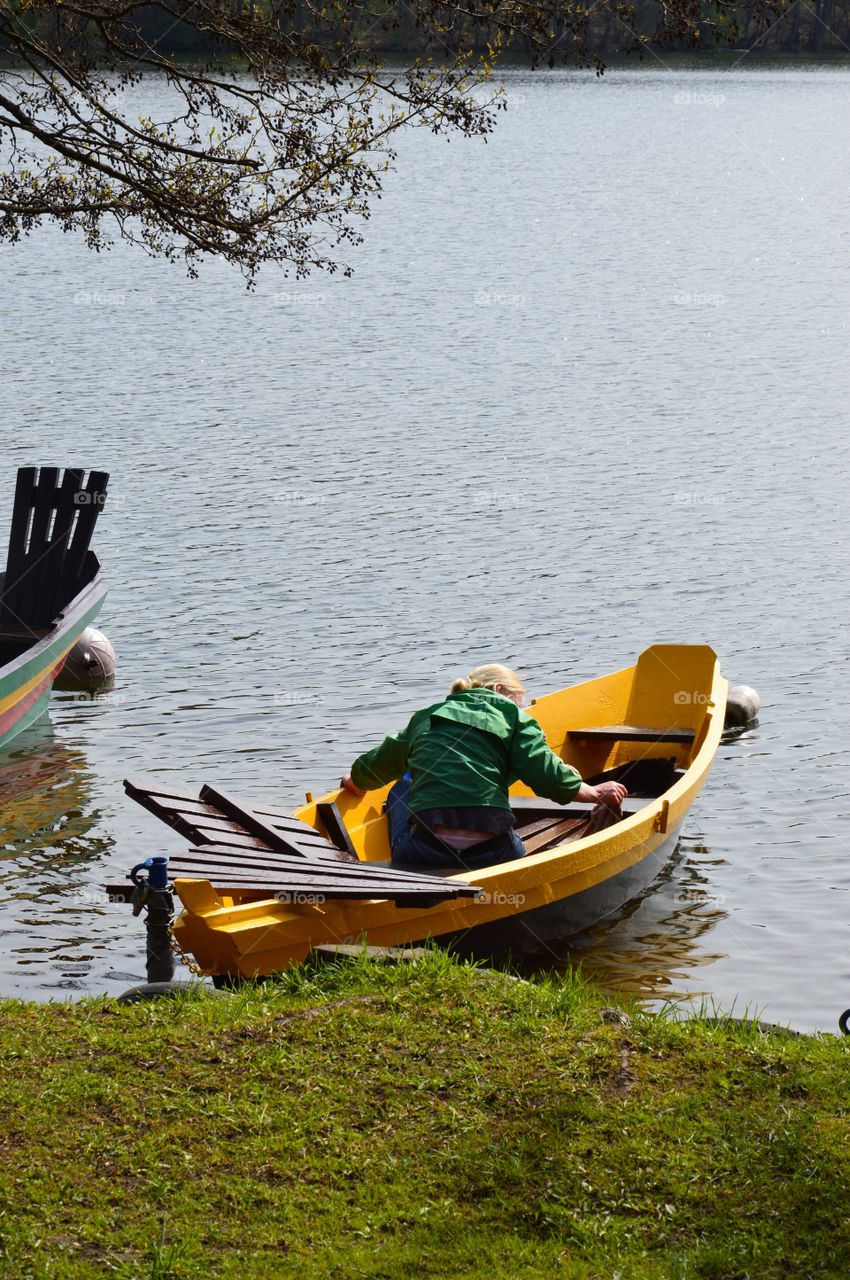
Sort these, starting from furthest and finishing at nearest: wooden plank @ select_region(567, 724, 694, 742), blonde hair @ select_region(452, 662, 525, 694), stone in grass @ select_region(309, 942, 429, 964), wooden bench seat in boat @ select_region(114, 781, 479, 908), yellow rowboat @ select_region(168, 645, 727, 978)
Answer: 1. wooden plank @ select_region(567, 724, 694, 742)
2. blonde hair @ select_region(452, 662, 525, 694)
3. yellow rowboat @ select_region(168, 645, 727, 978)
4. wooden bench seat in boat @ select_region(114, 781, 479, 908)
5. stone in grass @ select_region(309, 942, 429, 964)

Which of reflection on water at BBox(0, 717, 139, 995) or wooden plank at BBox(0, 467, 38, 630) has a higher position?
wooden plank at BBox(0, 467, 38, 630)

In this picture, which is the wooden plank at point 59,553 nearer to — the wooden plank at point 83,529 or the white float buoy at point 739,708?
the wooden plank at point 83,529

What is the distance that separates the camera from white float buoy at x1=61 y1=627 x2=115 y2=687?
1420 cm

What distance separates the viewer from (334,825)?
8.37m

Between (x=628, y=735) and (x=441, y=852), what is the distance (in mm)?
3398

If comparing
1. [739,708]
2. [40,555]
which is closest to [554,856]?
[739,708]

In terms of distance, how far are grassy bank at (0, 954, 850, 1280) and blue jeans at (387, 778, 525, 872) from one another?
1919 mm

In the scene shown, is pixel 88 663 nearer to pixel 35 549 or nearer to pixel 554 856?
pixel 35 549

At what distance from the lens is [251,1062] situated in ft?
17.7

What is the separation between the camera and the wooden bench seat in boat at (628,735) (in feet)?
36.2

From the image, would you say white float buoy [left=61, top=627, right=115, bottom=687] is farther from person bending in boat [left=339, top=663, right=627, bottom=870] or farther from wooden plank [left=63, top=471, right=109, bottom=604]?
person bending in boat [left=339, top=663, right=627, bottom=870]

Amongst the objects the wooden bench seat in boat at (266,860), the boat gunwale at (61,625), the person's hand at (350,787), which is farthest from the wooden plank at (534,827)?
the boat gunwale at (61,625)

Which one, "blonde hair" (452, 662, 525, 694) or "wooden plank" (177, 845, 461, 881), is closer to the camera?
"wooden plank" (177, 845, 461, 881)

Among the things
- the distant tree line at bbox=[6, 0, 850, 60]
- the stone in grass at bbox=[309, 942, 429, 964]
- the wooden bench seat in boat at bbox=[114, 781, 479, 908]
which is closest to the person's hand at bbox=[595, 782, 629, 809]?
the wooden bench seat in boat at bbox=[114, 781, 479, 908]
